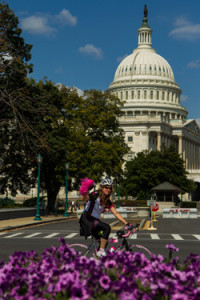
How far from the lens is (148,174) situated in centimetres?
8994

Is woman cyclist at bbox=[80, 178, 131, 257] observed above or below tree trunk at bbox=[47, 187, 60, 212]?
below

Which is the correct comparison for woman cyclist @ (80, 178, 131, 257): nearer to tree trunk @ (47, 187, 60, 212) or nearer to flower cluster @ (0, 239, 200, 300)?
flower cluster @ (0, 239, 200, 300)

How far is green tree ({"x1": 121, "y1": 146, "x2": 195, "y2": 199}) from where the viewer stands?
90250 mm

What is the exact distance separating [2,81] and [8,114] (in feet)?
10.3

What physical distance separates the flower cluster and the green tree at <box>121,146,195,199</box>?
78.1 meters

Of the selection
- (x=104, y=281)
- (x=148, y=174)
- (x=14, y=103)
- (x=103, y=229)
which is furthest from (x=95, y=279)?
(x=148, y=174)

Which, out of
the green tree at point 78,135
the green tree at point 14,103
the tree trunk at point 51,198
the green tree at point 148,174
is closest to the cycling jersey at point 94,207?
the green tree at point 14,103

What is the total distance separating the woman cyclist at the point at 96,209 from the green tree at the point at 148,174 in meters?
74.8

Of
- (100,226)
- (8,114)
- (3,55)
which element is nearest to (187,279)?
(100,226)

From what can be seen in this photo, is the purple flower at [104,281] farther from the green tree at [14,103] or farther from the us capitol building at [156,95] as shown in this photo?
the us capitol building at [156,95]

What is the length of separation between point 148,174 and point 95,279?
84.0 meters

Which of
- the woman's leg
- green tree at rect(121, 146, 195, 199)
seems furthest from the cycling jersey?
green tree at rect(121, 146, 195, 199)

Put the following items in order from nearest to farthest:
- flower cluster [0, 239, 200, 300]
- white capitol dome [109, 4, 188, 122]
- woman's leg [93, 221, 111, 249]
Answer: flower cluster [0, 239, 200, 300] < woman's leg [93, 221, 111, 249] < white capitol dome [109, 4, 188, 122]

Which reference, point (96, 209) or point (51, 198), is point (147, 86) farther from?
point (96, 209)
